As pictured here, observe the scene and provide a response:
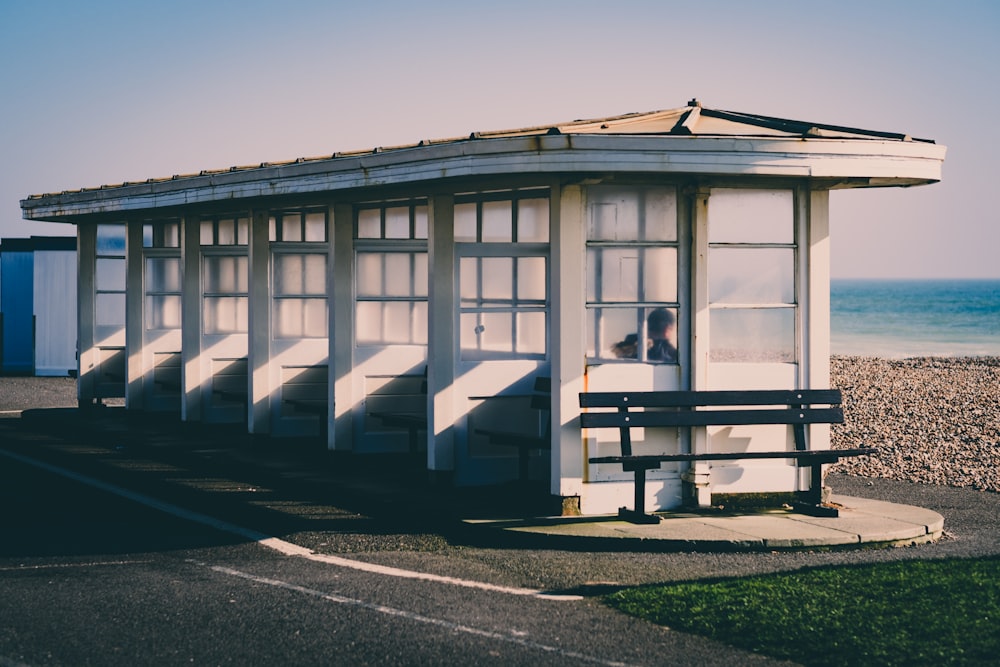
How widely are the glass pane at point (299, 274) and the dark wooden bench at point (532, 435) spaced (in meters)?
3.92

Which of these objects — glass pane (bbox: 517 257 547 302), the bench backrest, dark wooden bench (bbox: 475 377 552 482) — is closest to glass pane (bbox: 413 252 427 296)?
glass pane (bbox: 517 257 547 302)

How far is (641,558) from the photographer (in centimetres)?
880

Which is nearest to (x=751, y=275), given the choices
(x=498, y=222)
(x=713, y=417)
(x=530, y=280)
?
(x=713, y=417)

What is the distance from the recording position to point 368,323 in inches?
514

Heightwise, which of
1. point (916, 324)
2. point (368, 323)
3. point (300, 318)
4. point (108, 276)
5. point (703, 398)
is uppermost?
point (916, 324)

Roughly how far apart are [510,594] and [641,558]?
146 centimetres

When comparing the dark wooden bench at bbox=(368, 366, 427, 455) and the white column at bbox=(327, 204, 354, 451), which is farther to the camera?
the white column at bbox=(327, 204, 354, 451)

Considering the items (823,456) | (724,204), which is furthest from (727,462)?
(724,204)

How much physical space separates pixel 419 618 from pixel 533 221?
475cm

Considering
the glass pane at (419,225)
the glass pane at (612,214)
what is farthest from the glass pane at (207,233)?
the glass pane at (612,214)

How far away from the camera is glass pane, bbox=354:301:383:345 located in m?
13.0

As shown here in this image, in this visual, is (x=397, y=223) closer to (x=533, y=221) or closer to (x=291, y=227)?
(x=291, y=227)

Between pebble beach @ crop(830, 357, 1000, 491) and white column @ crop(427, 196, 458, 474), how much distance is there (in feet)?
16.1

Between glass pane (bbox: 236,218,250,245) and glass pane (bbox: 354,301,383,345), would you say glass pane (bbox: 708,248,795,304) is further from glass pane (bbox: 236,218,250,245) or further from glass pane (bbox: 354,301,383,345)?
glass pane (bbox: 236,218,250,245)
